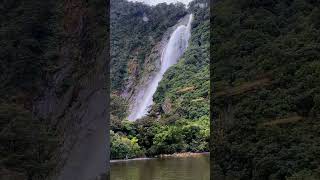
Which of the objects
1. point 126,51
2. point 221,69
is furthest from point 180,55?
point 221,69

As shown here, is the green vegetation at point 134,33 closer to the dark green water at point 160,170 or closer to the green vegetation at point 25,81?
the dark green water at point 160,170

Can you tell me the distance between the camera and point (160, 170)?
11.1 meters

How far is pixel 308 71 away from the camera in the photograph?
20.4 feet

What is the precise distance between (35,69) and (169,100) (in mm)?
12653

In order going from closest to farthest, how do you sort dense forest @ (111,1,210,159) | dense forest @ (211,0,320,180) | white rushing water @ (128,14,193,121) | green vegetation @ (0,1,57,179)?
dense forest @ (211,0,320,180) → green vegetation @ (0,1,57,179) → dense forest @ (111,1,210,159) → white rushing water @ (128,14,193,121)

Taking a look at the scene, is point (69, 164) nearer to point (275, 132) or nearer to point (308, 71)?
point (275, 132)

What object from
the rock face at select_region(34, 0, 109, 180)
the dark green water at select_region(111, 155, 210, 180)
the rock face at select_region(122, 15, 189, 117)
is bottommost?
the dark green water at select_region(111, 155, 210, 180)

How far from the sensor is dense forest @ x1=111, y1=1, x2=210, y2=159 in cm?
1548

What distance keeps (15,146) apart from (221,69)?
9.52 feet

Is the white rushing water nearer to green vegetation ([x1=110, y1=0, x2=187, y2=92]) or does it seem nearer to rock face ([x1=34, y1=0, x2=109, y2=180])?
green vegetation ([x1=110, y1=0, x2=187, y2=92])

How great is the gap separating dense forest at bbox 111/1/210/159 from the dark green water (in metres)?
1.60

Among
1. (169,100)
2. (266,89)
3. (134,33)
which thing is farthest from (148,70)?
(266,89)

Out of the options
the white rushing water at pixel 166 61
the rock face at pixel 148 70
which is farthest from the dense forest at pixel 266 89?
the rock face at pixel 148 70

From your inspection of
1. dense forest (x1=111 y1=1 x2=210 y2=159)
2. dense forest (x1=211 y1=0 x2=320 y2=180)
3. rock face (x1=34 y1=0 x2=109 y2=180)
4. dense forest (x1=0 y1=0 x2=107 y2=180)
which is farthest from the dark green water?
dense forest (x1=0 y1=0 x2=107 y2=180)
